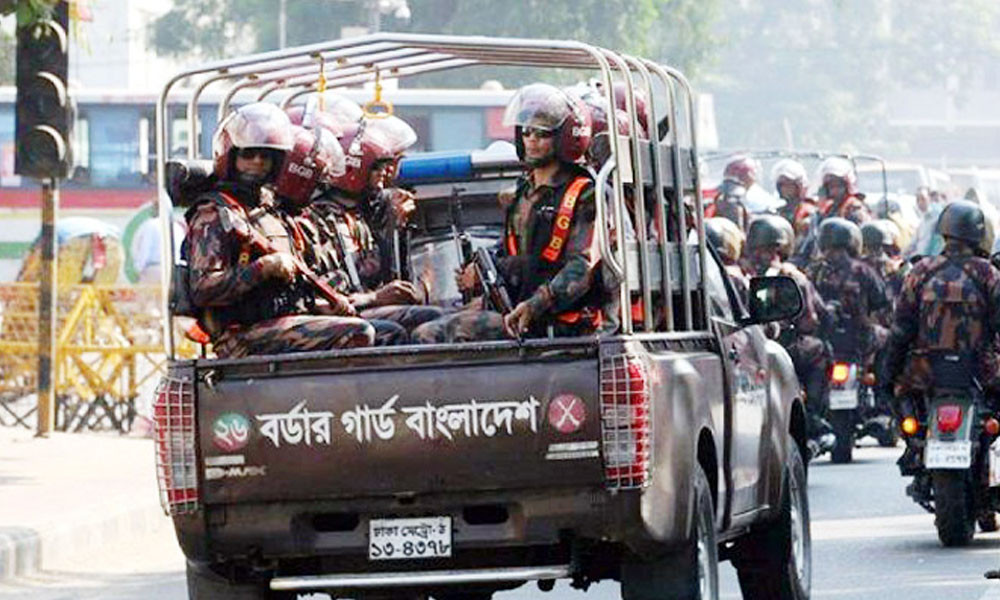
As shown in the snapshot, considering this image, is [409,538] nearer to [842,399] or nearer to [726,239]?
[726,239]

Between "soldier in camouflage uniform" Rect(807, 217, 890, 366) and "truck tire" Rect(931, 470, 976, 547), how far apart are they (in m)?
6.12

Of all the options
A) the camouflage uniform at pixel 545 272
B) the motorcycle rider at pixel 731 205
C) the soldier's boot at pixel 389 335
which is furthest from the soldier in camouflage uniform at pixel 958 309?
the motorcycle rider at pixel 731 205

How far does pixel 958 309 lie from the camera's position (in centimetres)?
1519

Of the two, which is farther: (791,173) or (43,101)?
(791,173)

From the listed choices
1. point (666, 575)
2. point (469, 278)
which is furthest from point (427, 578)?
point (469, 278)

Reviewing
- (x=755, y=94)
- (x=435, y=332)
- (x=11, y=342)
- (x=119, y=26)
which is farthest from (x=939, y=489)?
(x=755, y=94)

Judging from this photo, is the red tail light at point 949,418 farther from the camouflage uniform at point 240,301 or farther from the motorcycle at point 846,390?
the motorcycle at point 846,390

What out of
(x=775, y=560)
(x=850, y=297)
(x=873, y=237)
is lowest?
(x=775, y=560)

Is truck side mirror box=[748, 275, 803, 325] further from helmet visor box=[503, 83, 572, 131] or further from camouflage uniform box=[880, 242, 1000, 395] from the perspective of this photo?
camouflage uniform box=[880, 242, 1000, 395]

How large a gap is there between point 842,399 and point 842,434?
412 millimetres

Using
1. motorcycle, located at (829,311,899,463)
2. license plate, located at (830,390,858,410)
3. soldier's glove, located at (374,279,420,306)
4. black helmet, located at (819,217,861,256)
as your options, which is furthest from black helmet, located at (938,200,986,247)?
black helmet, located at (819,217,861,256)

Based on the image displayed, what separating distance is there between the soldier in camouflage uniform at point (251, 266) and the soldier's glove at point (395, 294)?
0.51 metres

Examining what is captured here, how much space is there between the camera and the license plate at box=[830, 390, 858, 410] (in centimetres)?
2105

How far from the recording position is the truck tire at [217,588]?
10469 millimetres
